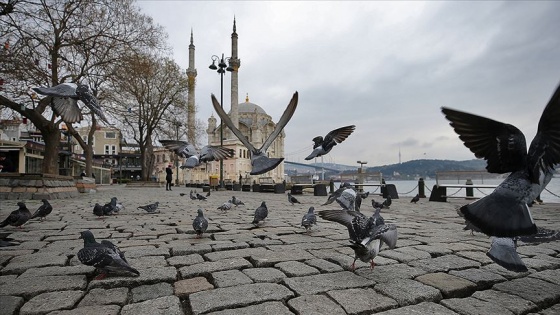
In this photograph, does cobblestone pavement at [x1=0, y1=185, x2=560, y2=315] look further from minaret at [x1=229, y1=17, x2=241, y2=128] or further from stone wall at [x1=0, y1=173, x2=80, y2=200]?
minaret at [x1=229, y1=17, x2=241, y2=128]

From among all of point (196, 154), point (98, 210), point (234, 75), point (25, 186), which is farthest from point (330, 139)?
point (234, 75)

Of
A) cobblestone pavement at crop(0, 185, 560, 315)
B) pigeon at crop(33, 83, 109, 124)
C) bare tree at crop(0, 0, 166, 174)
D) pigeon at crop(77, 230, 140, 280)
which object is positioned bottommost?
cobblestone pavement at crop(0, 185, 560, 315)

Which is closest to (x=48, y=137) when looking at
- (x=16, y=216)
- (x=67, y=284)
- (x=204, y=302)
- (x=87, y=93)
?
(x=16, y=216)

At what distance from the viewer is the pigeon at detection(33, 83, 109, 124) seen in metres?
3.29

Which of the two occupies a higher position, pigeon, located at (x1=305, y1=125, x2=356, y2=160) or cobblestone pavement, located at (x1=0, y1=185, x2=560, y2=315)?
pigeon, located at (x1=305, y1=125, x2=356, y2=160)

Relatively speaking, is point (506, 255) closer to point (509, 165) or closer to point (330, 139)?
point (509, 165)

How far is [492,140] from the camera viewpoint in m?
2.38

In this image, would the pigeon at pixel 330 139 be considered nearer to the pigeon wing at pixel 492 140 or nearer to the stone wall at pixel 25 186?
the pigeon wing at pixel 492 140

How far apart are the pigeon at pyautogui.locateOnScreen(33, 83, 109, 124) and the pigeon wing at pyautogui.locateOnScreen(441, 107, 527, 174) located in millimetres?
3521

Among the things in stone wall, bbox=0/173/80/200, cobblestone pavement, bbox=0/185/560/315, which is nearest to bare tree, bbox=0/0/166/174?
stone wall, bbox=0/173/80/200

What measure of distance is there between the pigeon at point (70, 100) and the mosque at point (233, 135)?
2709cm

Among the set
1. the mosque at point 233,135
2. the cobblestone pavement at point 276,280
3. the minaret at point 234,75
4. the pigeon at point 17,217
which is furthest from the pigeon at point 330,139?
the minaret at point 234,75

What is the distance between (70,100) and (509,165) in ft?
16.0

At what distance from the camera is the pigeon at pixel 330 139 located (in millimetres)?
6559
